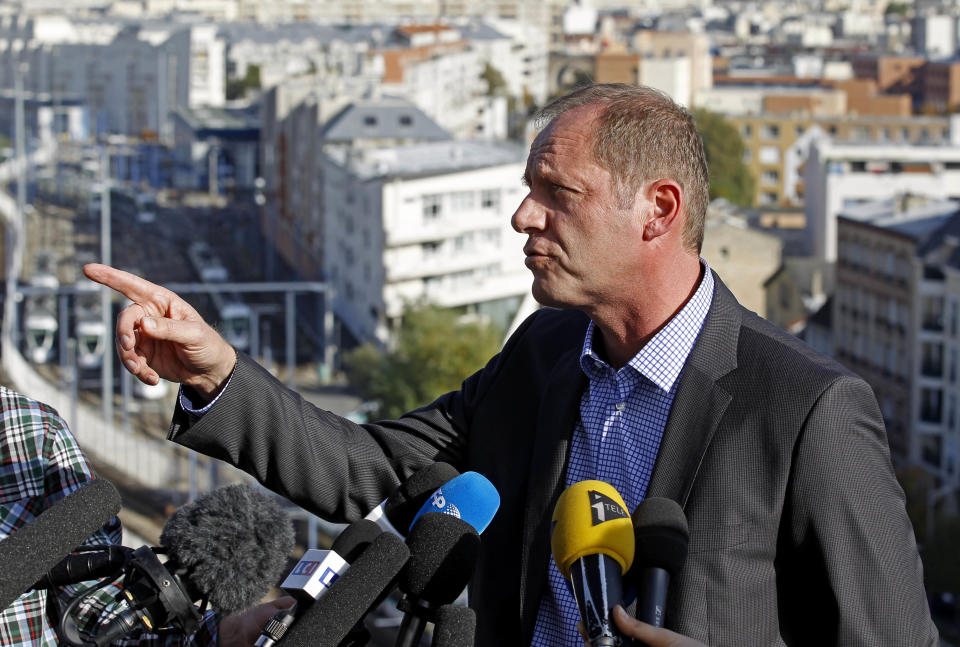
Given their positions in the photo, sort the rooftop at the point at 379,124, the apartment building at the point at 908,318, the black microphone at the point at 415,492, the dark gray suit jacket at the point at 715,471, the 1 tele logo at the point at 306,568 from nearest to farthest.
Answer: the 1 tele logo at the point at 306,568 < the dark gray suit jacket at the point at 715,471 < the black microphone at the point at 415,492 < the apartment building at the point at 908,318 < the rooftop at the point at 379,124

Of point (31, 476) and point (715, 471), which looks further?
point (31, 476)

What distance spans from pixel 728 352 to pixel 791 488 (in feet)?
0.91

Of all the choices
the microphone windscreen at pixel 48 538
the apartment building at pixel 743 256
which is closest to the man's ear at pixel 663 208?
the microphone windscreen at pixel 48 538

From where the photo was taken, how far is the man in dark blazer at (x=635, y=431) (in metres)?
2.38

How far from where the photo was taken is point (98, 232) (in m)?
55.9

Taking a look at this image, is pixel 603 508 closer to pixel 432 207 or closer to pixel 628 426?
pixel 628 426

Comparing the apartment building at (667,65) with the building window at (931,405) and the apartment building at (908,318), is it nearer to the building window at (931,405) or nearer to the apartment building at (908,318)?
the apartment building at (908,318)

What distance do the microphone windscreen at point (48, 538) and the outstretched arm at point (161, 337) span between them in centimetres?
25

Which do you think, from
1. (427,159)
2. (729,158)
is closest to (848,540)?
(427,159)

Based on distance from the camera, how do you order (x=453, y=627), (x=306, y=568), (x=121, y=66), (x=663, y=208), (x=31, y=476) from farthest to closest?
(x=121, y=66) → (x=31, y=476) → (x=663, y=208) → (x=306, y=568) → (x=453, y=627)

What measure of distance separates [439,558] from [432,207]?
116 ft

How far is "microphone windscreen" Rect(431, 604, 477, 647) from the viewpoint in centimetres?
201

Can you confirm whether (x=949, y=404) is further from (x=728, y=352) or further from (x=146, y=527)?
(x=728, y=352)

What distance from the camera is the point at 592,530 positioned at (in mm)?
2078
